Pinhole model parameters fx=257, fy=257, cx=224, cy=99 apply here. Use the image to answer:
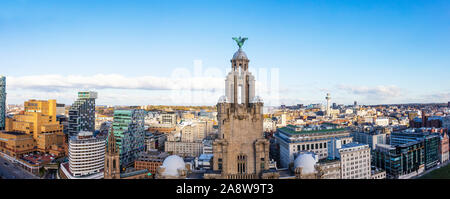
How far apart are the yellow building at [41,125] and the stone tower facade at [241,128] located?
108ft

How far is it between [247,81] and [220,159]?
348cm

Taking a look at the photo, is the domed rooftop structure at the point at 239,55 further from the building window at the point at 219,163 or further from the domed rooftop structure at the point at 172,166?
the domed rooftop structure at the point at 172,166

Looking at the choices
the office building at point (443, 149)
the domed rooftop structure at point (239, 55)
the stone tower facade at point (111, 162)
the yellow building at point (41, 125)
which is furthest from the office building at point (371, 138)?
the yellow building at point (41, 125)

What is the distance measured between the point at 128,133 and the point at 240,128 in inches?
995

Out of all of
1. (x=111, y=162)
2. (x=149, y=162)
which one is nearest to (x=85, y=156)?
(x=149, y=162)

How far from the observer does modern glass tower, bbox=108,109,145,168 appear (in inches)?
1200

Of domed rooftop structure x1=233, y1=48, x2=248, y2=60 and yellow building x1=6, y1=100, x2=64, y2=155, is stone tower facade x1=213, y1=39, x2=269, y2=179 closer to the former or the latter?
domed rooftop structure x1=233, y1=48, x2=248, y2=60

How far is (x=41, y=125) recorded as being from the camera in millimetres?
38594

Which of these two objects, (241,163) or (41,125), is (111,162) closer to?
(241,163)

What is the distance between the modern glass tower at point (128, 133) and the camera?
30472mm
